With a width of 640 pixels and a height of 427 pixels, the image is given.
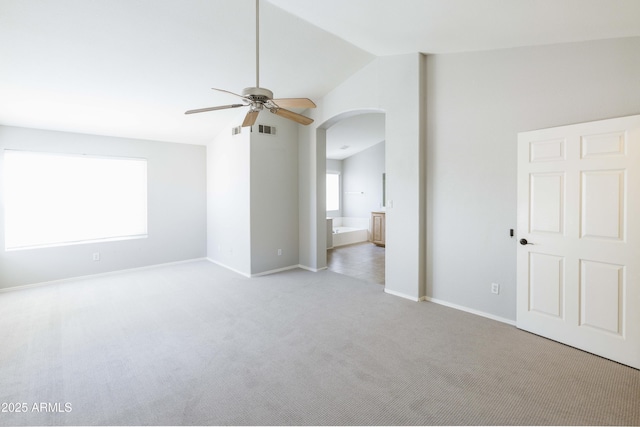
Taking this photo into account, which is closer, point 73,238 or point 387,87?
point 387,87

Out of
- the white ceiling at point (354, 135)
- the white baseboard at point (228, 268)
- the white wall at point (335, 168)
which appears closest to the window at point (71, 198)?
the white baseboard at point (228, 268)

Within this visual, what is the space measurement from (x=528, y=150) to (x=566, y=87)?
65cm

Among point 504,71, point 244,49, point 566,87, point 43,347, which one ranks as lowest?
point 43,347

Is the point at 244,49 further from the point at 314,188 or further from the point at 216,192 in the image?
the point at 216,192

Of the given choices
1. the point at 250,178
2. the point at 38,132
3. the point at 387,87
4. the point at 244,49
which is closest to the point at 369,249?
the point at 250,178

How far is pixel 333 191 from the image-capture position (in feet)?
32.4

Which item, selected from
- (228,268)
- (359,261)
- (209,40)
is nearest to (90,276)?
(228,268)

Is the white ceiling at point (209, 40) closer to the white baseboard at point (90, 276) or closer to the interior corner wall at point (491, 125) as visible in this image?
the interior corner wall at point (491, 125)

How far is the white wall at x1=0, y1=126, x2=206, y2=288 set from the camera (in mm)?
4430

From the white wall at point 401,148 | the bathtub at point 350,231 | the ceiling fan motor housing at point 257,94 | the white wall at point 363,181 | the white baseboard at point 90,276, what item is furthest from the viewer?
the white wall at point 363,181

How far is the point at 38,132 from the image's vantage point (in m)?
4.53

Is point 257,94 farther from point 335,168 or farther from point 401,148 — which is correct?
point 335,168

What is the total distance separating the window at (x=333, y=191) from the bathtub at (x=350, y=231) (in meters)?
0.49

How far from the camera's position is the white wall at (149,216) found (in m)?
4.43
